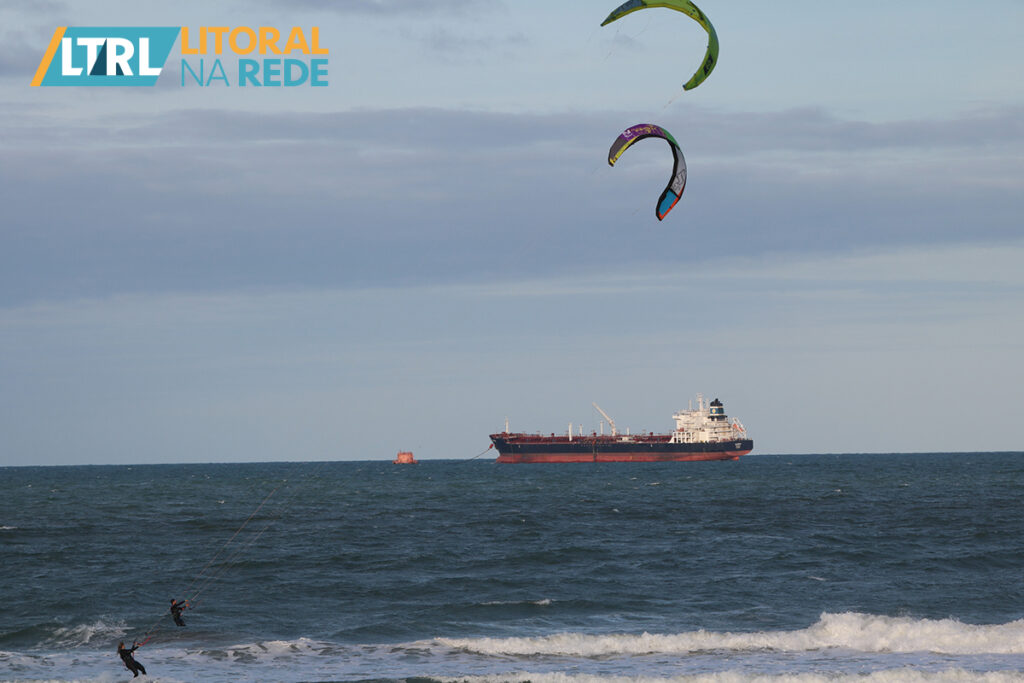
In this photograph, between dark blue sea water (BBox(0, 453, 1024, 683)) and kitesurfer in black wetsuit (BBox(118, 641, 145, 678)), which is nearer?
kitesurfer in black wetsuit (BBox(118, 641, 145, 678))

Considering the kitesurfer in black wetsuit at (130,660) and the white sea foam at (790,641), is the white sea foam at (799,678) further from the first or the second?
the kitesurfer in black wetsuit at (130,660)

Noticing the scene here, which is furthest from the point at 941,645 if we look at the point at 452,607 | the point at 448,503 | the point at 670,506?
the point at 448,503

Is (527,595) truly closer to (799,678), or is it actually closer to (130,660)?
(799,678)

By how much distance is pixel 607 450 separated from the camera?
162125 millimetres

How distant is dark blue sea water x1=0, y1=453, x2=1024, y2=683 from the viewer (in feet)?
83.6

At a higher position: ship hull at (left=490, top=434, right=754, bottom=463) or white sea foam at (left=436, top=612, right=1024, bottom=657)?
ship hull at (left=490, top=434, right=754, bottom=463)

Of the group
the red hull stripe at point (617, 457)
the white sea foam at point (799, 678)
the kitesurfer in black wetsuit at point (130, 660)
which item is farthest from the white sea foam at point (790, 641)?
the red hull stripe at point (617, 457)

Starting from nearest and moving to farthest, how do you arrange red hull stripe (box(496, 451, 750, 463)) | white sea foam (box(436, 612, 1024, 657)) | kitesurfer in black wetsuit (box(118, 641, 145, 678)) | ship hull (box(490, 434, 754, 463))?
kitesurfer in black wetsuit (box(118, 641, 145, 678))
white sea foam (box(436, 612, 1024, 657))
red hull stripe (box(496, 451, 750, 463))
ship hull (box(490, 434, 754, 463))

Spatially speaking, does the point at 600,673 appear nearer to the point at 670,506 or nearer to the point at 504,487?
the point at 670,506

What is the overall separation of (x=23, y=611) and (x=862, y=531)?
3536 cm

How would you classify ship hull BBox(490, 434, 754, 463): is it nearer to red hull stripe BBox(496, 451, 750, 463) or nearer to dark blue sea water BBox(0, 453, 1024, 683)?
red hull stripe BBox(496, 451, 750, 463)

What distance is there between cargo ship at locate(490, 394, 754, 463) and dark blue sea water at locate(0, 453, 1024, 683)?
9671 centimetres

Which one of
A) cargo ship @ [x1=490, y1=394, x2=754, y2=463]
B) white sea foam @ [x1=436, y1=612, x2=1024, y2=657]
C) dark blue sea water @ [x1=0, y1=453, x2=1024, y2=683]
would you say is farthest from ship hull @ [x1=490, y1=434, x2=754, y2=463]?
white sea foam @ [x1=436, y1=612, x2=1024, y2=657]

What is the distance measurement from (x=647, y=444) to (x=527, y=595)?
130 metres
